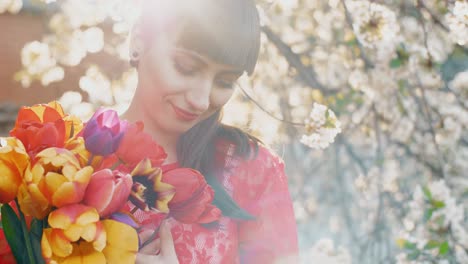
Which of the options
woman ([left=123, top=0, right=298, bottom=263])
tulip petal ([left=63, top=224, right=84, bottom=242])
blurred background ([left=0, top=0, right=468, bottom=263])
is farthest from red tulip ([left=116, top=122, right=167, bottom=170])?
blurred background ([left=0, top=0, right=468, bottom=263])

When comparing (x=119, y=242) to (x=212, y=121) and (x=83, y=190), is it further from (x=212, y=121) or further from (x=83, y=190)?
(x=212, y=121)

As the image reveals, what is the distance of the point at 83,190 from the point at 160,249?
19 centimetres

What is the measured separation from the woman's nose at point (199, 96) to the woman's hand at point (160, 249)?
0.71 ft

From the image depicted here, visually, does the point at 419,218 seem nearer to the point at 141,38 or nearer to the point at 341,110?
the point at 341,110

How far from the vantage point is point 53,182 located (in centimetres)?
65

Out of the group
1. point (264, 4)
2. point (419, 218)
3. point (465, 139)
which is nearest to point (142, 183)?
point (264, 4)

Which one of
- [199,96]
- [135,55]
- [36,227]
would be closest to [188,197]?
[36,227]

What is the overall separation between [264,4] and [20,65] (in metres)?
2.01

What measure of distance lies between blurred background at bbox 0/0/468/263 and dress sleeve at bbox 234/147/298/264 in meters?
0.20

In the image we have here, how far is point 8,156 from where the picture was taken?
681mm

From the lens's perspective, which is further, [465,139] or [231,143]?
[465,139]

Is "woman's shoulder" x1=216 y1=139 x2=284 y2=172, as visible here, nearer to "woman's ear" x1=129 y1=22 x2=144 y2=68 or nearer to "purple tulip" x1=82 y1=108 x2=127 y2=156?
"woman's ear" x1=129 y1=22 x2=144 y2=68

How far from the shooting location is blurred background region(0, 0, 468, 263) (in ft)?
7.20

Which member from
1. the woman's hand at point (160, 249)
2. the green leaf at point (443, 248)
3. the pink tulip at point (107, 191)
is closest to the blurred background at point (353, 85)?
the green leaf at point (443, 248)
